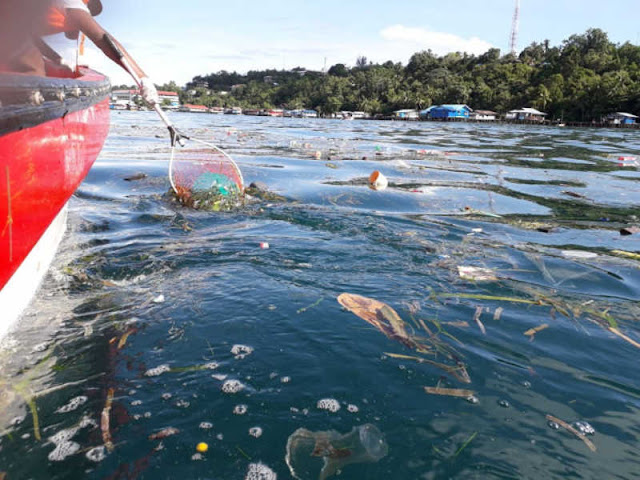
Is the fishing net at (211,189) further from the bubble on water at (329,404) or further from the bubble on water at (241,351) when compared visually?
the bubble on water at (329,404)

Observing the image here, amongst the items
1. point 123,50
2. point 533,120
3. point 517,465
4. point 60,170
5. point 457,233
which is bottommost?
point 517,465

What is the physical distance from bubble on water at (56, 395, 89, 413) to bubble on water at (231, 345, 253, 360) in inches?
32.1

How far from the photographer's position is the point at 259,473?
1715mm

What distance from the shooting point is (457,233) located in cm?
525

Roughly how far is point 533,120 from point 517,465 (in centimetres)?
8703

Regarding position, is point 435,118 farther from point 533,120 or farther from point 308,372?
point 308,372

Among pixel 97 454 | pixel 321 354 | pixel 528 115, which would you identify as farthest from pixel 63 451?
pixel 528 115

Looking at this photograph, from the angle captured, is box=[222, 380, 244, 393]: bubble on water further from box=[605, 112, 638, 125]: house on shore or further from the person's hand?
Answer: box=[605, 112, 638, 125]: house on shore

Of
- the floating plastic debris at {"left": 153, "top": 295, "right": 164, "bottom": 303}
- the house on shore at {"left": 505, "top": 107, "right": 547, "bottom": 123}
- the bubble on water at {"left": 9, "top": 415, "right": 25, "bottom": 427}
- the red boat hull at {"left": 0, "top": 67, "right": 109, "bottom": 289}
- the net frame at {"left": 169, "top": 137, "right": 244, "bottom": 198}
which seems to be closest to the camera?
the bubble on water at {"left": 9, "top": 415, "right": 25, "bottom": 427}

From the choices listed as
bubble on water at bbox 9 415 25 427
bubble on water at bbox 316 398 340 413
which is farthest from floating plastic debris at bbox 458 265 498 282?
bubble on water at bbox 9 415 25 427

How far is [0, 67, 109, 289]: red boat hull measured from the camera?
2141mm

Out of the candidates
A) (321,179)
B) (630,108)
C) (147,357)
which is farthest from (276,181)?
(630,108)

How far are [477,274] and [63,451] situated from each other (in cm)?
338

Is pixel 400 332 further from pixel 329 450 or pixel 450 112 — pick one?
pixel 450 112
